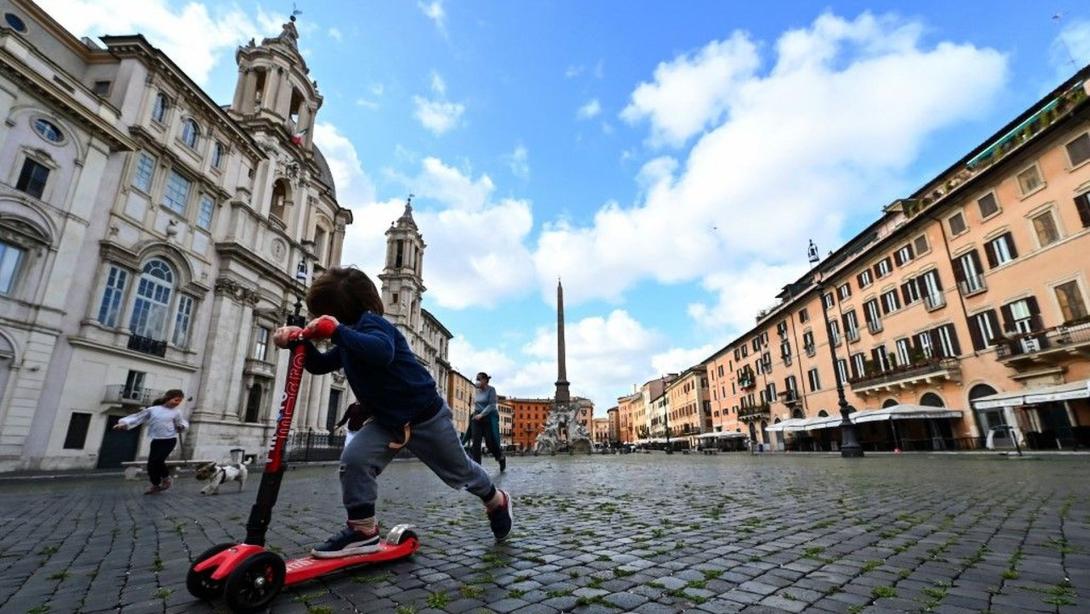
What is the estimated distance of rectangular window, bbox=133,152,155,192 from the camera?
1958 cm

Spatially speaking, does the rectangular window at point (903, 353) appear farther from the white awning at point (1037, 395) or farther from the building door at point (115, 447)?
the building door at point (115, 447)

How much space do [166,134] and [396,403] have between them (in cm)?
2608

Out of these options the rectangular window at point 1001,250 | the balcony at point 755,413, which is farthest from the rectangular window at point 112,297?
the balcony at point 755,413

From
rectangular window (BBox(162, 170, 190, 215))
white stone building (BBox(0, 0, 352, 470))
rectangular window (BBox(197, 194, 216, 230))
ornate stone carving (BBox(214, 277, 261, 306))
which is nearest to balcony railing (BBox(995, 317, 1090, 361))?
white stone building (BBox(0, 0, 352, 470))

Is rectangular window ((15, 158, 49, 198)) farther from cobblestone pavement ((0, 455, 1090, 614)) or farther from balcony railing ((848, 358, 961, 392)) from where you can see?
balcony railing ((848, 358, 961, 392))

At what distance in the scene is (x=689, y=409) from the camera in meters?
65.6

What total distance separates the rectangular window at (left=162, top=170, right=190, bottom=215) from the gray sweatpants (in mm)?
24429

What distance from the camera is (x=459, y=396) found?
260 feet

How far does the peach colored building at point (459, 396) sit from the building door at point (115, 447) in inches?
2092

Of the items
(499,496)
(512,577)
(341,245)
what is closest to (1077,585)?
(512,577)

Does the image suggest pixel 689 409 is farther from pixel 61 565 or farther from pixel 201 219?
pixel 61 565

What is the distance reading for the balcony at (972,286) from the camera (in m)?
21.7

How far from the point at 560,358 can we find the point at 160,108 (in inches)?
1207

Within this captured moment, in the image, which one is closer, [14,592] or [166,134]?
[14,592]
